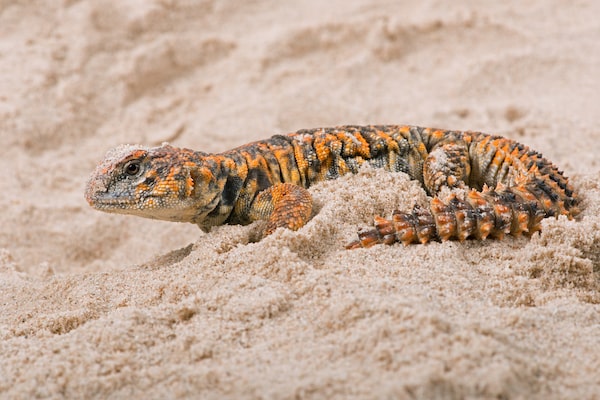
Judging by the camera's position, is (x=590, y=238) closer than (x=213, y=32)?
Yes

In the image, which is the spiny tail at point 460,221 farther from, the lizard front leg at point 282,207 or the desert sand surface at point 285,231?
the lizard front leg at point 282,207

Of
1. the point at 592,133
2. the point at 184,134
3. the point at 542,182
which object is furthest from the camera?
the point at 184,134

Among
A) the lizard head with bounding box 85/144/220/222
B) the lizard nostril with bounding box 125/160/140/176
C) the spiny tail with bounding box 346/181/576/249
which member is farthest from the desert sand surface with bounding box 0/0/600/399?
the lizard nostril with bounding box 125/160/140/176

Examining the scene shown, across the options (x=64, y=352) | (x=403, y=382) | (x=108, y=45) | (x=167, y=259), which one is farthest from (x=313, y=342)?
(x=108, y=45)

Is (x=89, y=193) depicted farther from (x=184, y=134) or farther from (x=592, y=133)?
(x=592, y=133)

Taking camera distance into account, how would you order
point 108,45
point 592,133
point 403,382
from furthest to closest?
point 108,45, point 592,133, point 403,382

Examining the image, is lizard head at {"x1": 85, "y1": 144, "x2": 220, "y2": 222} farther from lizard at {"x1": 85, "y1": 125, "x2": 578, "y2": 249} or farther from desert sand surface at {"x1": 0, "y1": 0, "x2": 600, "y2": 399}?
desert sand surface at {"x1": 0, "y1": 0, "x2": 600, "y2": 399}

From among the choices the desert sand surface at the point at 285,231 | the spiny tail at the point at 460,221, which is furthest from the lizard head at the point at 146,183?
the spiny tail at the point at 460,221
